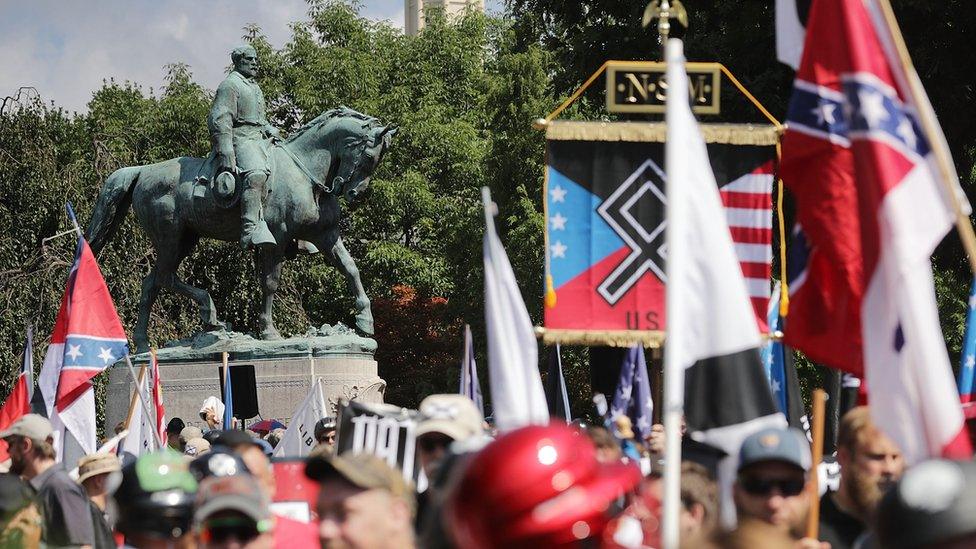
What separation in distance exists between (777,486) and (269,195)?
16302 mm

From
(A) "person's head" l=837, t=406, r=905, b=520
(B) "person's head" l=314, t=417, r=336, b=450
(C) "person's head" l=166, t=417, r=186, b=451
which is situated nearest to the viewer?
(A) "person's head" l=837, t=406, r=905, b=520

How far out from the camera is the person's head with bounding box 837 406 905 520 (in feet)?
18.5

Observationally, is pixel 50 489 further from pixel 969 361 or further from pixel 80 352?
pixel 80 352

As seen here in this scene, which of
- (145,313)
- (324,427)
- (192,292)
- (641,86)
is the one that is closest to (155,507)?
(641,86)

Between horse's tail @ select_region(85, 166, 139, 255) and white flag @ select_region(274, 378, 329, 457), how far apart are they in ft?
25.6

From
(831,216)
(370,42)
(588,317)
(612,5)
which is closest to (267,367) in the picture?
(612,5)

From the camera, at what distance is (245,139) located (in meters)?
20.7

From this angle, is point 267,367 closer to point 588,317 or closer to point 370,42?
point 588,317

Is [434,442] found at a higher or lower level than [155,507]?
lower

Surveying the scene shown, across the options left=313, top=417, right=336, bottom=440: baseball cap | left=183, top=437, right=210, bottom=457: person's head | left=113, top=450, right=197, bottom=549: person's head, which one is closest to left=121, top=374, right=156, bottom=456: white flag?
left=183, top=437, right=210, bottom=457: person's head

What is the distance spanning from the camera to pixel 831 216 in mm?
6012

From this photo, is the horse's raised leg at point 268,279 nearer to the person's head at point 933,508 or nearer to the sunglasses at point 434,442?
the sunglasses at point 434,442

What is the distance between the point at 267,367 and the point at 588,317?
11378 millimetres

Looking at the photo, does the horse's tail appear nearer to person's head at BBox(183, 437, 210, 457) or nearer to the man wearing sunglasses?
person's head at BBox(183, 437, 210, 457)
